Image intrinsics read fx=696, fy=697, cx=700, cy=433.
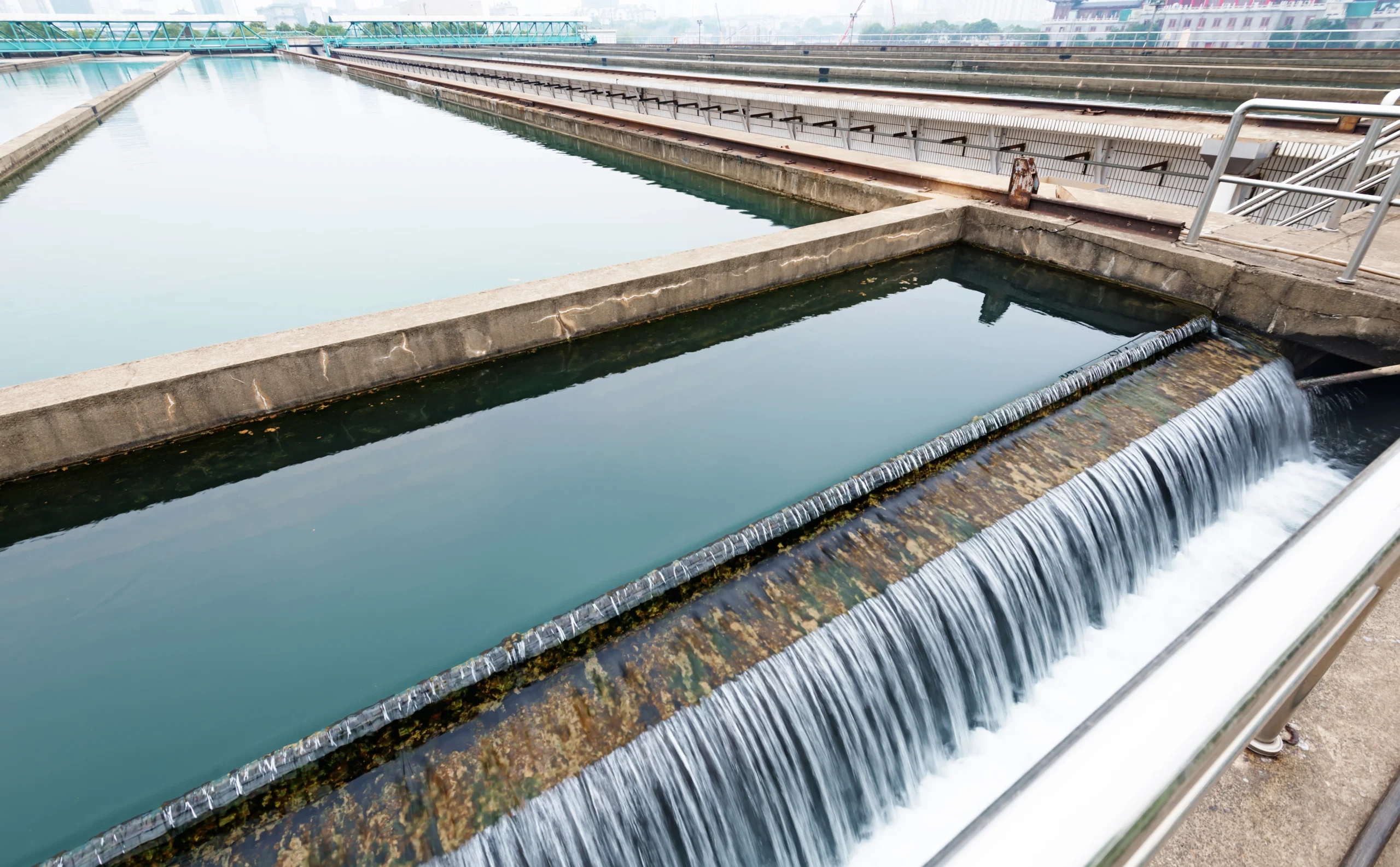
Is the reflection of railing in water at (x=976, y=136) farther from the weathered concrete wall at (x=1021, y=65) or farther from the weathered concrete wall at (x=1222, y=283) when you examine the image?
the weathered concrete wall at (x=1021, y=65)

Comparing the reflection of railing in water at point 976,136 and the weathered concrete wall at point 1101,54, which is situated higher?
the weathered concrete wall at point 1101,54

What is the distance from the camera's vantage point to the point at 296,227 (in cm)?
1154

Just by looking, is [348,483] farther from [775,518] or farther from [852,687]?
[852,687]

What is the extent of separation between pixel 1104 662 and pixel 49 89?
173ft

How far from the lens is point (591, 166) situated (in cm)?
1666

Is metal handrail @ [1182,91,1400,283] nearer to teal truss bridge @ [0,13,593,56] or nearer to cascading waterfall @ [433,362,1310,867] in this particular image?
cascading waterfall @ [433,362,1310,867]

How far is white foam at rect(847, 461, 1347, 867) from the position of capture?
14.2 feet

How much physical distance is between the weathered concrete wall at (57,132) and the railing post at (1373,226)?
2308 centimetres

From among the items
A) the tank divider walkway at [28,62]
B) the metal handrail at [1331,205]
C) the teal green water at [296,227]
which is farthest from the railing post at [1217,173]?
the tank divider walkway at [28,62]

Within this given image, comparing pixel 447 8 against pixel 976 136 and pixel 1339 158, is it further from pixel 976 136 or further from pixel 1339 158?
pixel 1339 158

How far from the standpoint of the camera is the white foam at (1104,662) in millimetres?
4328

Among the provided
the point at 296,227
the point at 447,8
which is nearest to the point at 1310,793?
the point at 296,227

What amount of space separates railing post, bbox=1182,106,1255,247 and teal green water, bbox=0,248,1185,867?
101 cm

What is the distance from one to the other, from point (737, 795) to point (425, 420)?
4.42 m
